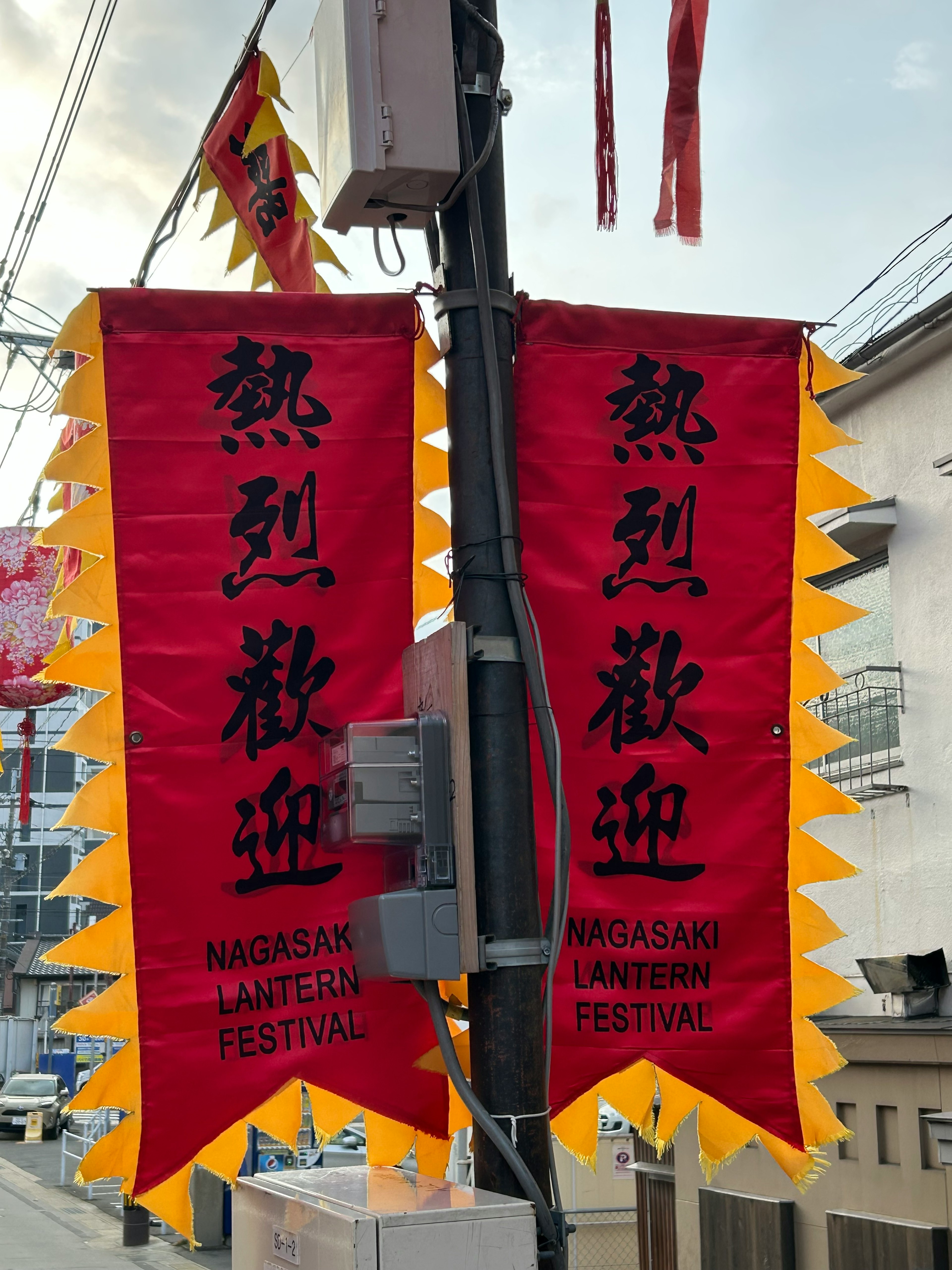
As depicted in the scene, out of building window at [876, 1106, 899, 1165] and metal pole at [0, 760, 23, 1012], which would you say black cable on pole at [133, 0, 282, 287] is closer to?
building window at [876, 1106, 899, 1165]

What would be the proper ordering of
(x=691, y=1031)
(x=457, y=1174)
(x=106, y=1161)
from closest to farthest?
(x=106, y=1161), (x=691, y=1031), (x=457, y=1174)

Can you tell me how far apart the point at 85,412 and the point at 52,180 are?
9087 millimetres

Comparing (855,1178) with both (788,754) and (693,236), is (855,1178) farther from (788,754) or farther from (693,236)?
(693,236)

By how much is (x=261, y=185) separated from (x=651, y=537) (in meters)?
4.34

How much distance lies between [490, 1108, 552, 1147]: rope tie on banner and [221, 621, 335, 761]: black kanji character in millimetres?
1524

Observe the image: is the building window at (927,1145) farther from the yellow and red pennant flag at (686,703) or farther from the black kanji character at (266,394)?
the black kanji character at (266,394)

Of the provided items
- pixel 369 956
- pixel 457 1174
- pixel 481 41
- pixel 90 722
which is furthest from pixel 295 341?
pixel 457 1174

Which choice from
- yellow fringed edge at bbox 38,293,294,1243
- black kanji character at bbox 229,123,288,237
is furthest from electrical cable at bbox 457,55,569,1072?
black kanji character at bbox 229,123,288,237

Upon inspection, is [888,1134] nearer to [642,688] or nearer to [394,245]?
[642,688]

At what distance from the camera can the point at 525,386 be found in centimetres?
518

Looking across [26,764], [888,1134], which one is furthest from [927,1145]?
[26,764]

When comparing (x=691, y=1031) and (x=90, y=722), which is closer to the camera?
(x=90, y=722)

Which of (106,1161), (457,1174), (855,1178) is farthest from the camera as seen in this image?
(457,1174)

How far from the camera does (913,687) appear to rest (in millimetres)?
9805
